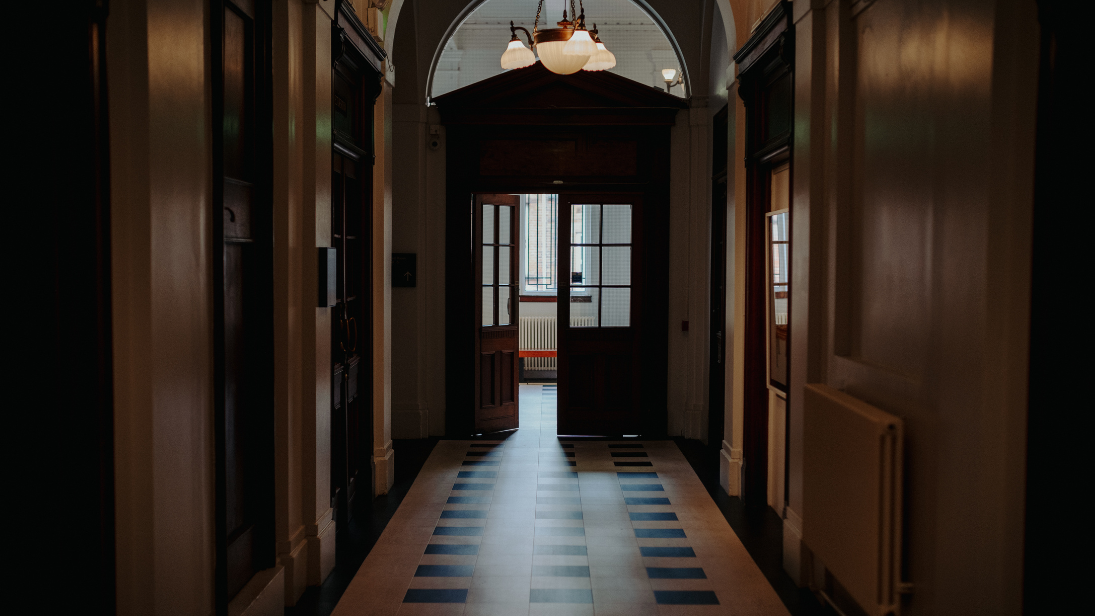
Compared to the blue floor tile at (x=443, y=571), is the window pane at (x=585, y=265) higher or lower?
higher

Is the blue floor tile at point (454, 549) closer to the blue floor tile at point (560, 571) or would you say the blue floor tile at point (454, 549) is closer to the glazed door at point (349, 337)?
the blue floor tile at point (560, 571)

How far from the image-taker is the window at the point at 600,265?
26.4 feet

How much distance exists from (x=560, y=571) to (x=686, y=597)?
2.46ft

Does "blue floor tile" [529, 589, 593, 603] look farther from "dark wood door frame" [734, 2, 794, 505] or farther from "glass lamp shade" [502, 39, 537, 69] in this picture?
"glass lamp shade" [502, 39, 537, 69]

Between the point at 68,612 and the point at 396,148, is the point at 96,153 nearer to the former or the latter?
the point at 68,612

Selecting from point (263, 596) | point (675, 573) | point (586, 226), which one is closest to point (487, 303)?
point (586, 226)

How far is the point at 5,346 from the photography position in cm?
217

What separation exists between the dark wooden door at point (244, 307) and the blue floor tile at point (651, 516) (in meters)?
2.55

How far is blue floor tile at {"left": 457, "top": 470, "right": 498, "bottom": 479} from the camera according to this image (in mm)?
6535

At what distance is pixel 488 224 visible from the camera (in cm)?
816

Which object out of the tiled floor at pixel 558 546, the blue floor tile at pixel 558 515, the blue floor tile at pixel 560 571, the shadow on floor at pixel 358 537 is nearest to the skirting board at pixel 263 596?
the shadow on floor at pixel 358 537

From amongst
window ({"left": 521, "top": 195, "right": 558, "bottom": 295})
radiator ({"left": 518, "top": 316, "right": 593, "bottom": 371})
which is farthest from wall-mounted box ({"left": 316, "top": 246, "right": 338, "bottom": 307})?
window ({"left": 521, "top": 195, "right": 558, "bottom": 295})

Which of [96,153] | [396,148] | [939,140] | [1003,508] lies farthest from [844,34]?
[396,148]

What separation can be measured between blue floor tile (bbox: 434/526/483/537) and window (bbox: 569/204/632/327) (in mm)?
3255
